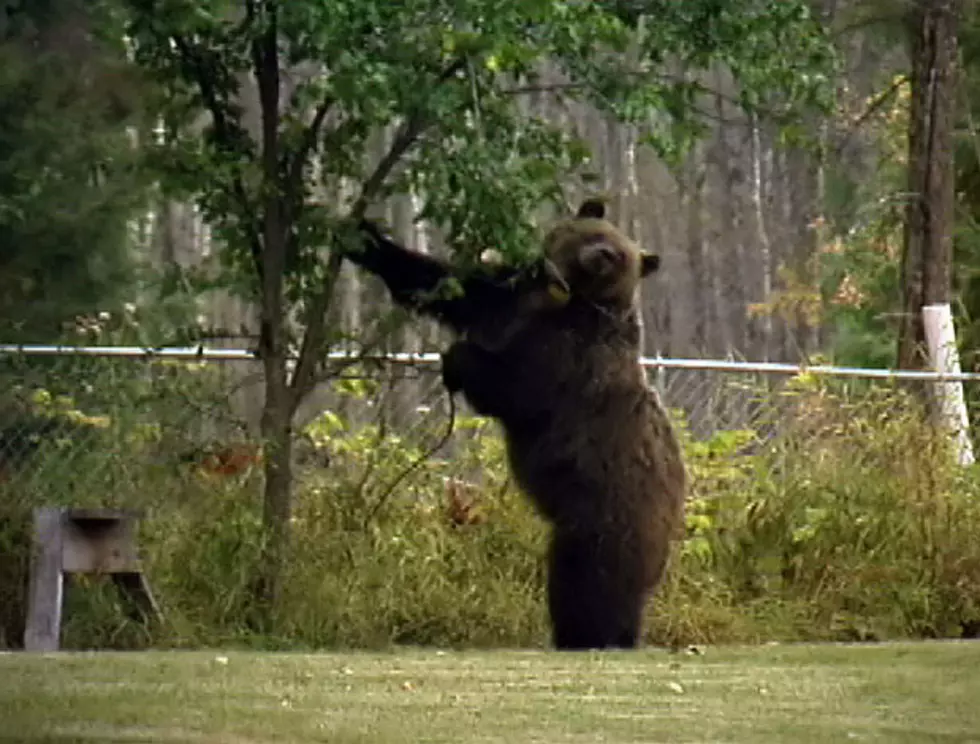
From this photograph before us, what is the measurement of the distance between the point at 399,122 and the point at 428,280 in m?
0.78

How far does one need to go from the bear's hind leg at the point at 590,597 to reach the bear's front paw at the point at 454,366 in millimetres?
913

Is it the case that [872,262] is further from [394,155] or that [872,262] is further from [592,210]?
[394,155]

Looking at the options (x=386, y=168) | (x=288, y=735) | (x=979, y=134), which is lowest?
(x=288, y=735)

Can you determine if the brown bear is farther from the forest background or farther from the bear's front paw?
the forest background

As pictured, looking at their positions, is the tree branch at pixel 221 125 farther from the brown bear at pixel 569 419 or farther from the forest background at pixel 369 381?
the brown bear at pixel 569 419

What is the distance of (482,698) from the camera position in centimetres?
752

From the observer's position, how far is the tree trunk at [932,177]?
16250mm

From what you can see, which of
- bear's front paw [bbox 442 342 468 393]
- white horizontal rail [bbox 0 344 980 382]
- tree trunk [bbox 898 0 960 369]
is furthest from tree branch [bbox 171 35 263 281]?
tree trunk [bbox 898 0 960 369]

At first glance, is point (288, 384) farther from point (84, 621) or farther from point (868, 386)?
point (868, 386)

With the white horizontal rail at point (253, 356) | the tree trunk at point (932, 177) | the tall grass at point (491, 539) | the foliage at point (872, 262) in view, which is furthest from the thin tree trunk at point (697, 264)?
the tall grass at point (491, 539)

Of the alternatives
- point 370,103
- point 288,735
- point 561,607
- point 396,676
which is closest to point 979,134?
point 561,607

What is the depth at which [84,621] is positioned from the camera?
1091 centimetres

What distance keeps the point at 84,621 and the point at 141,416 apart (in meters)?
1.17

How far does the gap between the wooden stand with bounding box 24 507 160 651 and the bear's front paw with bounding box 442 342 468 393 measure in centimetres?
168
